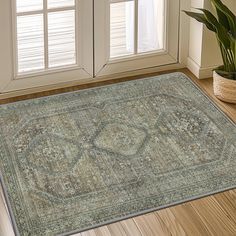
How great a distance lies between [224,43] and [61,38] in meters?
0.85

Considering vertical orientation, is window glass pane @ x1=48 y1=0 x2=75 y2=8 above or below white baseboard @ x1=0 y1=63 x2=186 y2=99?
above

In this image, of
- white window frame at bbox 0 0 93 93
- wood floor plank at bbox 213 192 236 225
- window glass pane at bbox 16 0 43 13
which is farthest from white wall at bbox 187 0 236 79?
wood floor plank at bbox 213 192 236 225

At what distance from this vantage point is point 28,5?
3.15 metres

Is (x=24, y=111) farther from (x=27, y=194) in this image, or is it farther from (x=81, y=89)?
(x=27, y=194)

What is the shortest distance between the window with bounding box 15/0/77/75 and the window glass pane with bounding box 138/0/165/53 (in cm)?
38

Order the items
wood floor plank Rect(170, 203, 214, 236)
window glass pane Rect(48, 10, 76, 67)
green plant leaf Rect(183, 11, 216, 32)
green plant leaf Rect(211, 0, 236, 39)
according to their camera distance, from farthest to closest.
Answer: window glass pane Rect(48, 10, 76, 67) < green plant leaf Rect(183, 11, 216, 32) < green plant leaf Rect(211, 0, 236, 39) < wood floor plank Rect(170, 203, 214, 236)

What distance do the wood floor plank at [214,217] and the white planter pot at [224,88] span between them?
80 cm

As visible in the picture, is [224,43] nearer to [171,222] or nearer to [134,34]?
[134,34]

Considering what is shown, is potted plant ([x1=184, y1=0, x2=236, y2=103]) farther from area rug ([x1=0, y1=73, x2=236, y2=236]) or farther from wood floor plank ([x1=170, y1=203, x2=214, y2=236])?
wood floor plank ([x1=170, y1=203, x2=214, y2=236])

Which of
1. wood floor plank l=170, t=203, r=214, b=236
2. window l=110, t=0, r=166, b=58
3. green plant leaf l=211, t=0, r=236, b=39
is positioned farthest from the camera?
window l=110, t=0, r=166, b=58

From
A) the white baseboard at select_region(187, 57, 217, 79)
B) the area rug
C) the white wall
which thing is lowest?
the area rug

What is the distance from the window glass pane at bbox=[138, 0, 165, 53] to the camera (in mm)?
3385

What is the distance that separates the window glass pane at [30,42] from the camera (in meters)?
3.19

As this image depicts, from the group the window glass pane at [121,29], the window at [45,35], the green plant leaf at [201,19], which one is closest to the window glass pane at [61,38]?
the window at [45,35]
